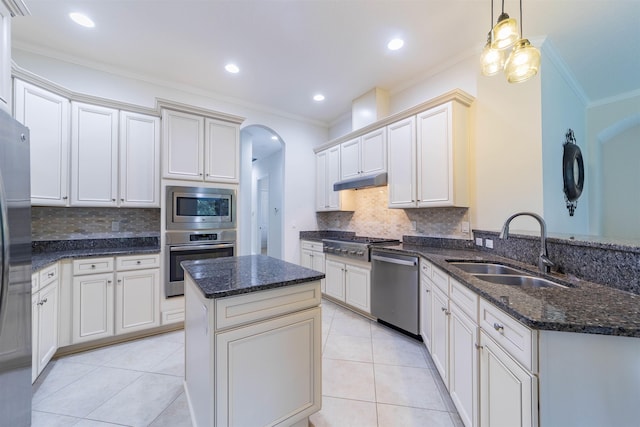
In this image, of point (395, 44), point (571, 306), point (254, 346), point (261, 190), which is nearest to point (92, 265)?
point (254, 346)

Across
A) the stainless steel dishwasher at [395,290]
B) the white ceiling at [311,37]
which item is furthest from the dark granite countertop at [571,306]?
the white ceiling at [311,37]

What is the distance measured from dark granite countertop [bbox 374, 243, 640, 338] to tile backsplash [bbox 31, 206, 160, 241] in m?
3.45

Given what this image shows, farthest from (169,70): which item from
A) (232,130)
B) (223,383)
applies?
(223,383)

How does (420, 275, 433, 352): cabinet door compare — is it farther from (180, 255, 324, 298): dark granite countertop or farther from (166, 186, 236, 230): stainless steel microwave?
(166, 186, 236, 230): stainless steel microwave

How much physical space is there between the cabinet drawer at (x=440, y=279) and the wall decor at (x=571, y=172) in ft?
6.56

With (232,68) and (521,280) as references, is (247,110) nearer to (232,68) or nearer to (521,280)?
(232,68)

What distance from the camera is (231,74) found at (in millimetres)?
3156

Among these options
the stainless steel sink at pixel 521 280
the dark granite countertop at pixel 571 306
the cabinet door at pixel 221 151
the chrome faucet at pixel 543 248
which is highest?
the cabinet door at pixel 221 151

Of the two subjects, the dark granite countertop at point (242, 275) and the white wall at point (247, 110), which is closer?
the dark granite countertop at point (242, 275)

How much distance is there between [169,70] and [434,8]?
295 cm

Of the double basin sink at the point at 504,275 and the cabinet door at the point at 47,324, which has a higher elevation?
the double basin sink at the point at 504,275

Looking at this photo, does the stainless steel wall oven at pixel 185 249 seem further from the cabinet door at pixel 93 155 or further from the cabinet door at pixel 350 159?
the cabinet door at pixel 350 159

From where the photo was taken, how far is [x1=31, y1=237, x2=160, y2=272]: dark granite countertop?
2.34 meters

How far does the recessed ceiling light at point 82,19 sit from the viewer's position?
222 cm
